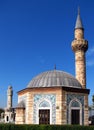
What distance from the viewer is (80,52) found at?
2498 cm

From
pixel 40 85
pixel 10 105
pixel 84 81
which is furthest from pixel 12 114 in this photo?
pixel 40 85

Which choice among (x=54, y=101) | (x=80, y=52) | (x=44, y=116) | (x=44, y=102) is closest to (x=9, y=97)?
(x=80, y=52)

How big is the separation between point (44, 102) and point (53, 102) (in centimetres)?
71

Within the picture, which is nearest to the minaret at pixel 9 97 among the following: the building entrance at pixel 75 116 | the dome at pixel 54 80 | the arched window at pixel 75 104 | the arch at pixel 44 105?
the dome at pixel 54 80

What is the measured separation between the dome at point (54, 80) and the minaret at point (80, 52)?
3673 mm

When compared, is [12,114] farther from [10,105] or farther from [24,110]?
[24,110]

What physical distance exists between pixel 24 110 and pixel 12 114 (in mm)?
25552

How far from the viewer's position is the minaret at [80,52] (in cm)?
2462

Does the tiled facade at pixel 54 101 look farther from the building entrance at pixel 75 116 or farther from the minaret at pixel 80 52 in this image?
the minaret at pixel 80 52

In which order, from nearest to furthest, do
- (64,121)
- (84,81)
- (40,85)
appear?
(64,121)
(40,85)
(84,81)

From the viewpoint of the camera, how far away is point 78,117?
63.6 ft

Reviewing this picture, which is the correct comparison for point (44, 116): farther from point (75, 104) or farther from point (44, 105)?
point (75, 104)

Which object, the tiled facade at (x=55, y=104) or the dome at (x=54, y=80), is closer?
the tiled facade at (x=55, y=104)

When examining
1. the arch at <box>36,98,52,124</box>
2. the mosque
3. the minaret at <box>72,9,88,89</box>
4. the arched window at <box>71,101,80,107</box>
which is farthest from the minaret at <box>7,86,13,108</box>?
the arched window at <box>71,101,80,107</box>
